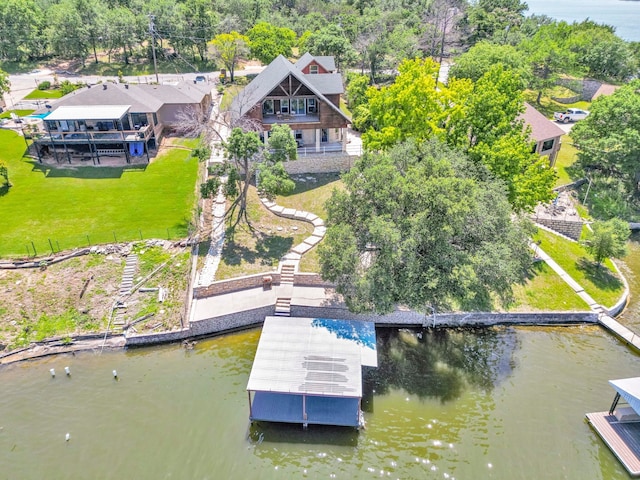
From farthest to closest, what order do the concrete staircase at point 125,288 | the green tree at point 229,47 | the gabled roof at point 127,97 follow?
the green tree at point 229,47, the gabled roof at point 127,97, the concrete staircase at point 125,288

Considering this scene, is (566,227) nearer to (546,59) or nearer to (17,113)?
(546,59)

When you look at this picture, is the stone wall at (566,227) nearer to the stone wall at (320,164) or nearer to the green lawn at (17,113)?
the stone wall at (320,164)

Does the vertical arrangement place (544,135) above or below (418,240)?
above

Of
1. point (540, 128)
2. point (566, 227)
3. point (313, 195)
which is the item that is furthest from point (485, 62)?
point (313, 195)

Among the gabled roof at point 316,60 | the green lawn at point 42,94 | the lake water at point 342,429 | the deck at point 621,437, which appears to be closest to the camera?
the lake water at point 342,429

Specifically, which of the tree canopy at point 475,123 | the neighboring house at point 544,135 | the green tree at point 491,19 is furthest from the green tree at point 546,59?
the tree canopy at point 475,123

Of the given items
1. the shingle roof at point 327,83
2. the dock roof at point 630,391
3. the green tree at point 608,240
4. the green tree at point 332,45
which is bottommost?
the dock roof at point 630,391

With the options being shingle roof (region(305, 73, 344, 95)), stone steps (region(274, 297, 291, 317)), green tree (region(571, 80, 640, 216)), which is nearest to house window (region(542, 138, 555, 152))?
green tree (region(571, 80, 640, 216))
